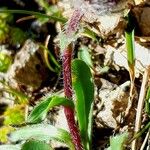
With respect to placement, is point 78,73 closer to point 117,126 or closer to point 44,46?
point 117,126

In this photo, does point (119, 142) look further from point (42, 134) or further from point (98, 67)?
point (98, 67)

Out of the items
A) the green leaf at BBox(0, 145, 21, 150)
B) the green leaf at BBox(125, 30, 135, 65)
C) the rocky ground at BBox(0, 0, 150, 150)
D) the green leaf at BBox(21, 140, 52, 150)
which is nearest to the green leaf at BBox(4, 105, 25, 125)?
the rocky ground at BBox(0, 0, 150, 150)

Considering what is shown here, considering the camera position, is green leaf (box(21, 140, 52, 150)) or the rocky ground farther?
the rocky ground

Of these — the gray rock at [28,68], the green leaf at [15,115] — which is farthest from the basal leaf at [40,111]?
the gray rock at [28,68]

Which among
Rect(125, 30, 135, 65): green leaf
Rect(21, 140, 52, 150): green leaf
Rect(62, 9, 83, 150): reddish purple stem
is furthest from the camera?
Rect(125, 30, 135, 65): green leaf

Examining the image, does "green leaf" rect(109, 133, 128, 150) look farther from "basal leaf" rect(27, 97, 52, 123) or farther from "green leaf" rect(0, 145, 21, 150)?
"green leaf" rect(0, 145, 21, 150)

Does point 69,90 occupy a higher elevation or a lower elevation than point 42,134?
higher

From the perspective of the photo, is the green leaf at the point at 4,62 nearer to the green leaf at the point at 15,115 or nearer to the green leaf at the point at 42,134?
the green leaf at the point at 15,115

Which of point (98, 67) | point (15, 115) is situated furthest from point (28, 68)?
point (98, 67)
